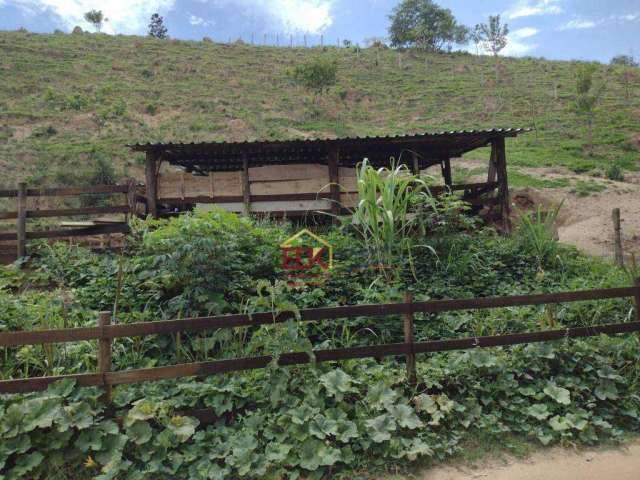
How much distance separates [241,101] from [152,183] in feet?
87.2

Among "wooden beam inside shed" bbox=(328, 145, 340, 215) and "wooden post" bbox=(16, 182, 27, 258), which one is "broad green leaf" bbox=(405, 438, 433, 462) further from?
"wooden post" bbox=(16, 182, 27, 258)

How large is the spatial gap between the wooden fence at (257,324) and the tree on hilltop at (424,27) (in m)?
51.0

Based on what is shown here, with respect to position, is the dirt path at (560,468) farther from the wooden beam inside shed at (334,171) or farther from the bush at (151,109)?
the bush at (151,109)

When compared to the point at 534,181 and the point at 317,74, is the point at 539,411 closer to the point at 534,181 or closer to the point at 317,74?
the point at 534,181

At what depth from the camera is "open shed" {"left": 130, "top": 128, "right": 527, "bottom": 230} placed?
29.7 ft

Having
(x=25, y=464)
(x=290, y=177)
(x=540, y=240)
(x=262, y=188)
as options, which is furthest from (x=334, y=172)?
(x=25, y=464)

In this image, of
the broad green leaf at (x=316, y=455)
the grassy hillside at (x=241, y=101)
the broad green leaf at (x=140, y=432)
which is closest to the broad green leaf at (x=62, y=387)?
the broad green leaf at (x=140, y=432)

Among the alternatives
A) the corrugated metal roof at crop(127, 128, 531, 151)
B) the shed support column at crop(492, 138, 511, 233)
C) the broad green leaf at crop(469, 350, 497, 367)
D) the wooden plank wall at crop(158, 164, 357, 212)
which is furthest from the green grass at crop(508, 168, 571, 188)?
the broad green leaf at crop(469, 350, 497, 367)

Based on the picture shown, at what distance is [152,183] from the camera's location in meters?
9.20

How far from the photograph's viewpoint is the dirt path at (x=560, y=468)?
3.08 metres

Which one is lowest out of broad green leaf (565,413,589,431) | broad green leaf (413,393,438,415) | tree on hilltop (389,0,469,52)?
broad green leaf (565,413,589,431)

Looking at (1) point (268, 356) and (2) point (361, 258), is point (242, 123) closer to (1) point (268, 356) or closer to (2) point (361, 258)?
(2) point (361, 258)

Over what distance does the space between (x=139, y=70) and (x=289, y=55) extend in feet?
48.9

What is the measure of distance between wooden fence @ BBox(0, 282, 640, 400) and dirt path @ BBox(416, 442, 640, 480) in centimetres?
81
